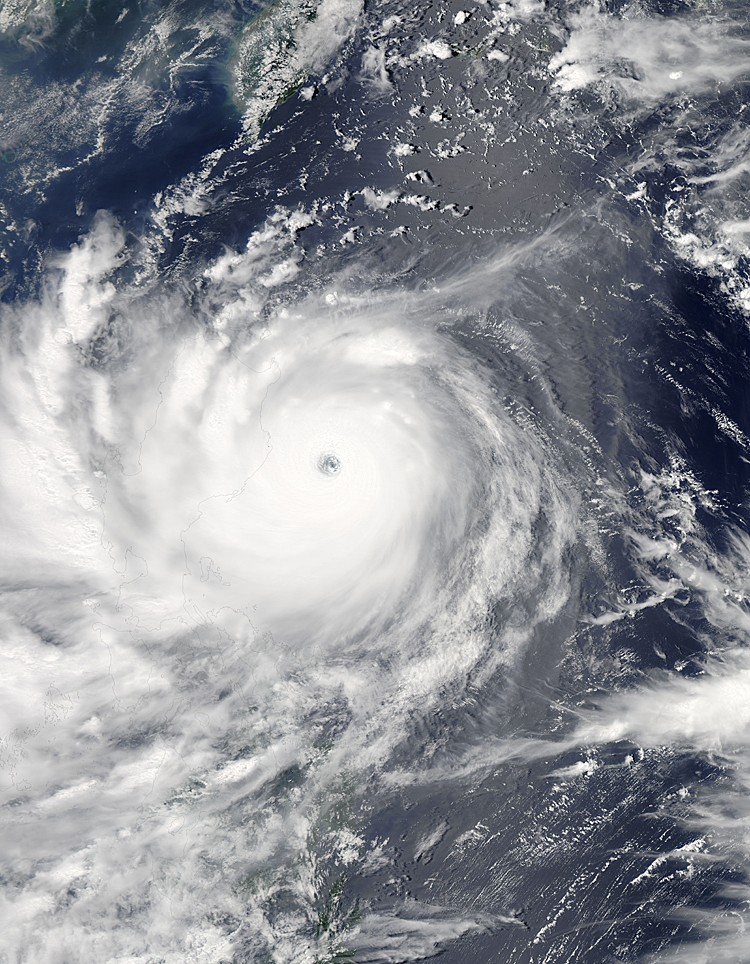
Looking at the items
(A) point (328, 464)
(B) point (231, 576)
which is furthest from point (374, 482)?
(B) point (231, 576)

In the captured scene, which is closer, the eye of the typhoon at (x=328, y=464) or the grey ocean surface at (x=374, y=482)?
the grey ocean surface at (x=374, y=482)

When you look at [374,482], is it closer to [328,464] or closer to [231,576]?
[328,464]

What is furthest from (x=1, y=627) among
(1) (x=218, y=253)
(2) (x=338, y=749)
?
(1) (x=218, y=253)

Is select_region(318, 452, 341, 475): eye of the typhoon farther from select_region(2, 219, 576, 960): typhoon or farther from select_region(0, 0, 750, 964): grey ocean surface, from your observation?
select_region(0, 0, 750, 964): grey ocean surface

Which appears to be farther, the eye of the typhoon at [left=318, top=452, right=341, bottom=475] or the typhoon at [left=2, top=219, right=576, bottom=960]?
the eye of the typhoon at [left=318, top=452, right=341, bottom=475]

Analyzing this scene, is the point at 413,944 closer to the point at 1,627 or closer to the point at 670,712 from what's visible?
the point at 670,712

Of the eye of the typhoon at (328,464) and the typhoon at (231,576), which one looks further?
the eye of the typhoon at (328,464)

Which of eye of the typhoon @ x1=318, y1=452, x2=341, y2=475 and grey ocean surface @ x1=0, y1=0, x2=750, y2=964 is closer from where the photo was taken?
grey ocean surface @ x1=0, y1=0, x2=750, y2=964

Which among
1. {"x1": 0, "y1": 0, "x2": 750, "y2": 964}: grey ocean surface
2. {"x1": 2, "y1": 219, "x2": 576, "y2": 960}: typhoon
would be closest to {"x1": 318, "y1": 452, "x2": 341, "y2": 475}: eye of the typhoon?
{"x1": 2, "y1": 219, "x2": 576, "y2": 960}: typhoon

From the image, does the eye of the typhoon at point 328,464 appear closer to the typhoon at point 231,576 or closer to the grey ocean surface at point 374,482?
the typhoon at point 231,576

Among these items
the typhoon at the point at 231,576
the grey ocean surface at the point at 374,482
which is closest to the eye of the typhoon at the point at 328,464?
the typhoon at the point at 231,576
